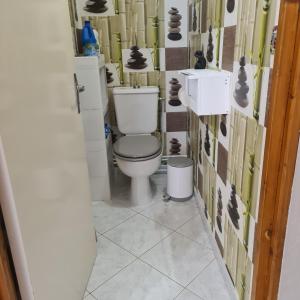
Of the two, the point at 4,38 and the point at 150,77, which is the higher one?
the point at 4,38

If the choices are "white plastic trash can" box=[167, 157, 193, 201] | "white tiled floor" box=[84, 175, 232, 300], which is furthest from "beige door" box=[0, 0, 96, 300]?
"white plastic trash can" box=[167, 157, 193, 201]

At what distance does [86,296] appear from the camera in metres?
1.51

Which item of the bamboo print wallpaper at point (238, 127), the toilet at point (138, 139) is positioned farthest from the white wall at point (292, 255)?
the toilet at point (138, 139)

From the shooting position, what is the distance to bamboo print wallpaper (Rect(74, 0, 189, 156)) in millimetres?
2410

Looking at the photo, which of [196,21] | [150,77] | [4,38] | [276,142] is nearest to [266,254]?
[276,142]

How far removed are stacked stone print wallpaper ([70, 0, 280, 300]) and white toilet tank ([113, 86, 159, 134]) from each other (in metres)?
0.16

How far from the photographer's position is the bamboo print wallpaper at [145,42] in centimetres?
241

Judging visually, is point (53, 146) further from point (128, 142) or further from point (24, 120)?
point (128, 142)

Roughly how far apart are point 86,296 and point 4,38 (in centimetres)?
128

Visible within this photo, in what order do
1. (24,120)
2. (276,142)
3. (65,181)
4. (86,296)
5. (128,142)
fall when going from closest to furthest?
(276,142)
(24,120)
(65,181)
(86,296)
(128,142)

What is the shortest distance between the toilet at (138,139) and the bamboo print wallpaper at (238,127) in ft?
1.55

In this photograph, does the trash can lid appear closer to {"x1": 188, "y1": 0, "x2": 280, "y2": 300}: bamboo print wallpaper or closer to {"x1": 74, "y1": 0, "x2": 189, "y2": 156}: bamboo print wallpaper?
{"x1": 188, "y1": 0, "x2": 280, "y2": 300}: bamboo print wallpaper

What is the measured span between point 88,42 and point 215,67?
1.02 m

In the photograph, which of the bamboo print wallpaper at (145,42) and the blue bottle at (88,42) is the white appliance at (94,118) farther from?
the bamboo print wallpaper at (145,42)
